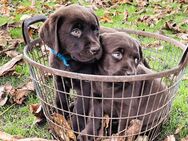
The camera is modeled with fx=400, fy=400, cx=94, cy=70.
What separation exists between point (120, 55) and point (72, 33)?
29cm

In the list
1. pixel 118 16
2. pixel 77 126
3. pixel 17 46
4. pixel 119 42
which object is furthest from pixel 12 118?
pixel 118 16

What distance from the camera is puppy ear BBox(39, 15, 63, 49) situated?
6.73 feet

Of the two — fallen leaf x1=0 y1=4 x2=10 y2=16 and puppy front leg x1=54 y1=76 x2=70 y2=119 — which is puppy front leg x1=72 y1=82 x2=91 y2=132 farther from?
fallen leaf x1=0 y1=4 x2=10 y2=16

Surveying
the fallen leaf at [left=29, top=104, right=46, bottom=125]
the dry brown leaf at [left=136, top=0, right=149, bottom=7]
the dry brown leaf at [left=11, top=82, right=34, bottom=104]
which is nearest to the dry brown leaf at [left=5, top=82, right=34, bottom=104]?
the dry brown leaf at [left=11, top=82, right=34, bottom=104]

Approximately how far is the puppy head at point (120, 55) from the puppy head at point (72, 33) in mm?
72

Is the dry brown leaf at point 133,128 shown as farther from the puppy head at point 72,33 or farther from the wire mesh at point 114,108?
the puppy head at point 72,33

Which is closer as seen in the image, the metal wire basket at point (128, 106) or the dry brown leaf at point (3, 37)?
the metal wire basket at point (128, 106)

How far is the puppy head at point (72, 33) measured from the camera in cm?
204

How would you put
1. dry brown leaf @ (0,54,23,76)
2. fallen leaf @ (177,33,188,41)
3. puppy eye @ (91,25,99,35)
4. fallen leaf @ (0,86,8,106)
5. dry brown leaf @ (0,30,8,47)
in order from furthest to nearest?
fallen leaf @ (177,33,188,41)
dry brown leaf @ (0,30,8,47)
dry brown leaf @ (0,54,23,76)
fallen leaf @ (0,86,8,106)
puppy eye @ (91,25,99,35)

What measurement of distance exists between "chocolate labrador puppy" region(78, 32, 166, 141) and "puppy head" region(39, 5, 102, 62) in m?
0.09

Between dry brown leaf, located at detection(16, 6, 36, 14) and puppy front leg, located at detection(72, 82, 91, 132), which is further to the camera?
dry brown leaf, located at detection(16, 6, 36, 14)

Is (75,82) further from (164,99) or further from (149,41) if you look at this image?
(149,41)

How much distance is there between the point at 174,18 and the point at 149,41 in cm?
117

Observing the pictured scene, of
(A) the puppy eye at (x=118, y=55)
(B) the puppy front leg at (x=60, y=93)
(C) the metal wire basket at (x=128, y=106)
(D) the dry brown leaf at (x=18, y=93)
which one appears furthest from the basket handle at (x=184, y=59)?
(D) the dry brown leaf at (x=18, y=93)
